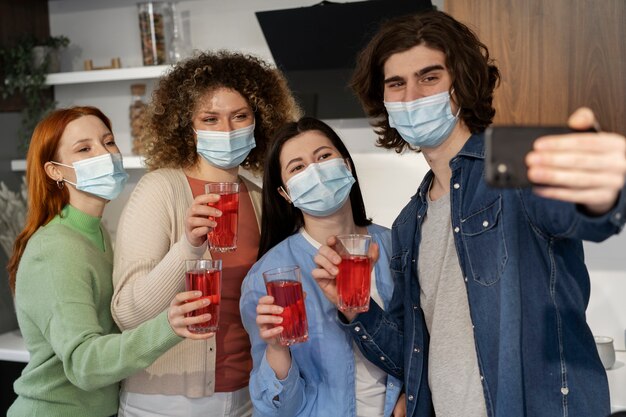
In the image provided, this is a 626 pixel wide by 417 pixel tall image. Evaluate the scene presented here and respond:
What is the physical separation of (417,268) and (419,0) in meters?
1.32

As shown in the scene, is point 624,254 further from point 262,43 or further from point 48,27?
point 48,27

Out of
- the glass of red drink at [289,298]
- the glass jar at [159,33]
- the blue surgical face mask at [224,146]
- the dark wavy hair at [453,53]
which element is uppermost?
the glass jar at [159,33]

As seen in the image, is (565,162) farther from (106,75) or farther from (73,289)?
(106,75)

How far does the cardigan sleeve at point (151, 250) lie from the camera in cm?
204

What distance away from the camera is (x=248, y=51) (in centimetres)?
354

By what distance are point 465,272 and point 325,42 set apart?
5.26 feet

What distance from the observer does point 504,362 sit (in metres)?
1.56

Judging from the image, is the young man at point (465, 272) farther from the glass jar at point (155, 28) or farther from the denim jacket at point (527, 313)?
the glass jar at point (155, 28)

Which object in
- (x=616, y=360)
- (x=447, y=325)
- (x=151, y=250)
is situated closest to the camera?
(x=447, y=325)

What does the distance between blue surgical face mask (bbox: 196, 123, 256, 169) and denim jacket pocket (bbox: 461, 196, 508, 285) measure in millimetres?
836

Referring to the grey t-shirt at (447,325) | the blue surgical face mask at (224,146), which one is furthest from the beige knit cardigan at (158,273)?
the grey t-shirt at (447,325)

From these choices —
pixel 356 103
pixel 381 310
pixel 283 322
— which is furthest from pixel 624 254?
pixel 283 322

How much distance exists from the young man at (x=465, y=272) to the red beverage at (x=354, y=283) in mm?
30

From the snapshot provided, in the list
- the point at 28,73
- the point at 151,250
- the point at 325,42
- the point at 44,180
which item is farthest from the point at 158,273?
the point at 28,73
